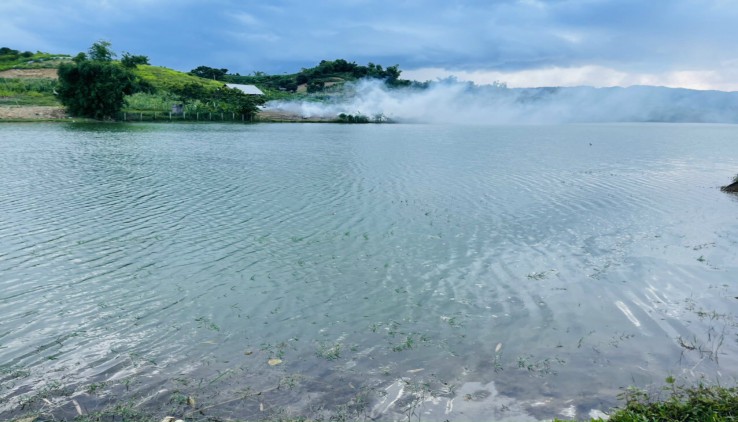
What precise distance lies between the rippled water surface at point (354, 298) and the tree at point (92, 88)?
58953mm

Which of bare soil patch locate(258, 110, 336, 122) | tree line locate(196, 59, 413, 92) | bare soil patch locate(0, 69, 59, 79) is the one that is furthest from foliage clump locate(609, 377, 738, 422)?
tree line locate(196, 59, 413, 92)

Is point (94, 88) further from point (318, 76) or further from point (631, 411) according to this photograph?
point (318, 76)

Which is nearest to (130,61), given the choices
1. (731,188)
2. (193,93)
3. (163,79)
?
(163,79)

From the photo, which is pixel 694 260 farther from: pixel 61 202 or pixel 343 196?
pixel 61 202

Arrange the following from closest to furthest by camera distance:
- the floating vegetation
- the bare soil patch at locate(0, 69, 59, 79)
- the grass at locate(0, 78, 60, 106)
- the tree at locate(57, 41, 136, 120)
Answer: the floating vegetation < the tree at locate(57, 41, 136, 120) < the grass at locate(0, 78, 60, 106) < the bare soil patch at locate(0, 69, 59, 79)

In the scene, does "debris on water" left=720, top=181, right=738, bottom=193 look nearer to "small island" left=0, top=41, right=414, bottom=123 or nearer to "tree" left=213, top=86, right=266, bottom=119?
"small island" left=0, top=41, right=414, bottom=123

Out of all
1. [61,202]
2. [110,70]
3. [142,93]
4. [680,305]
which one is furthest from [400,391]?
[142,93]

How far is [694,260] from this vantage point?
553 inches

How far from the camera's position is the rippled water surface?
7355mm

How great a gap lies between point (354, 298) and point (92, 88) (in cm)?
7932

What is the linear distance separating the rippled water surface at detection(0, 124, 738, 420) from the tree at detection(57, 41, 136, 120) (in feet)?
193

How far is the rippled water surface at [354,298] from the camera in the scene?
7355 mm

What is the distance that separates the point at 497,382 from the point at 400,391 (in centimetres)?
151

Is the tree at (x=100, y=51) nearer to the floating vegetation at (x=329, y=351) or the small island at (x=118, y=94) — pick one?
the small island at (x=118, y=94)
